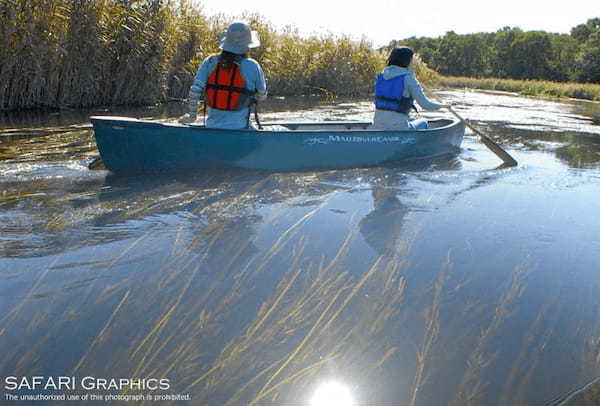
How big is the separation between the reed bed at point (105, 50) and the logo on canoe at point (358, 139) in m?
5.36

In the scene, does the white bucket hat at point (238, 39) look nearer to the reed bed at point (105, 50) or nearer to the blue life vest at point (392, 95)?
the blue life vest at point (392, 95)

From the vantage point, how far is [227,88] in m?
4.82

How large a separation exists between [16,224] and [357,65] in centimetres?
1530

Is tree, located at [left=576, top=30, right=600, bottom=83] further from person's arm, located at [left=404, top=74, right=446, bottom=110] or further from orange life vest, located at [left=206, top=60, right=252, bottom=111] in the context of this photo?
orange life vest, located at [left=206, top=60, right=252, bottom=111]

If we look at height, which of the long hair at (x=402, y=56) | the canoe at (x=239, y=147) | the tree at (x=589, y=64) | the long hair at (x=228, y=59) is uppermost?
the tree at (x=589, y=64)

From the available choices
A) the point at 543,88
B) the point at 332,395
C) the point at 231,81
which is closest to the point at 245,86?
the point at 231,81

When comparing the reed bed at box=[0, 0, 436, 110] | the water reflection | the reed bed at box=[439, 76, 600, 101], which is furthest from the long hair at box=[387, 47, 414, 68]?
the reed bed at box=[439, 76, 600, 101]

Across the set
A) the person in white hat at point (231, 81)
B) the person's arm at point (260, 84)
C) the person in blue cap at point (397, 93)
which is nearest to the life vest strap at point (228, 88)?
the person in white hat at point (231, 81)

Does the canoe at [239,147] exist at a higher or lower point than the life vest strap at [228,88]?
lower

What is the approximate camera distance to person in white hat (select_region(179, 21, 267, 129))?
15.1ft

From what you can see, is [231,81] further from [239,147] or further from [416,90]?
[416,90]

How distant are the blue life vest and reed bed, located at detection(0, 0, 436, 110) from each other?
5.58 m

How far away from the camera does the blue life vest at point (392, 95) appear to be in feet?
18.7

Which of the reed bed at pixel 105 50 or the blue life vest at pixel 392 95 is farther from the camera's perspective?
the reed bed at pixel 105 50
